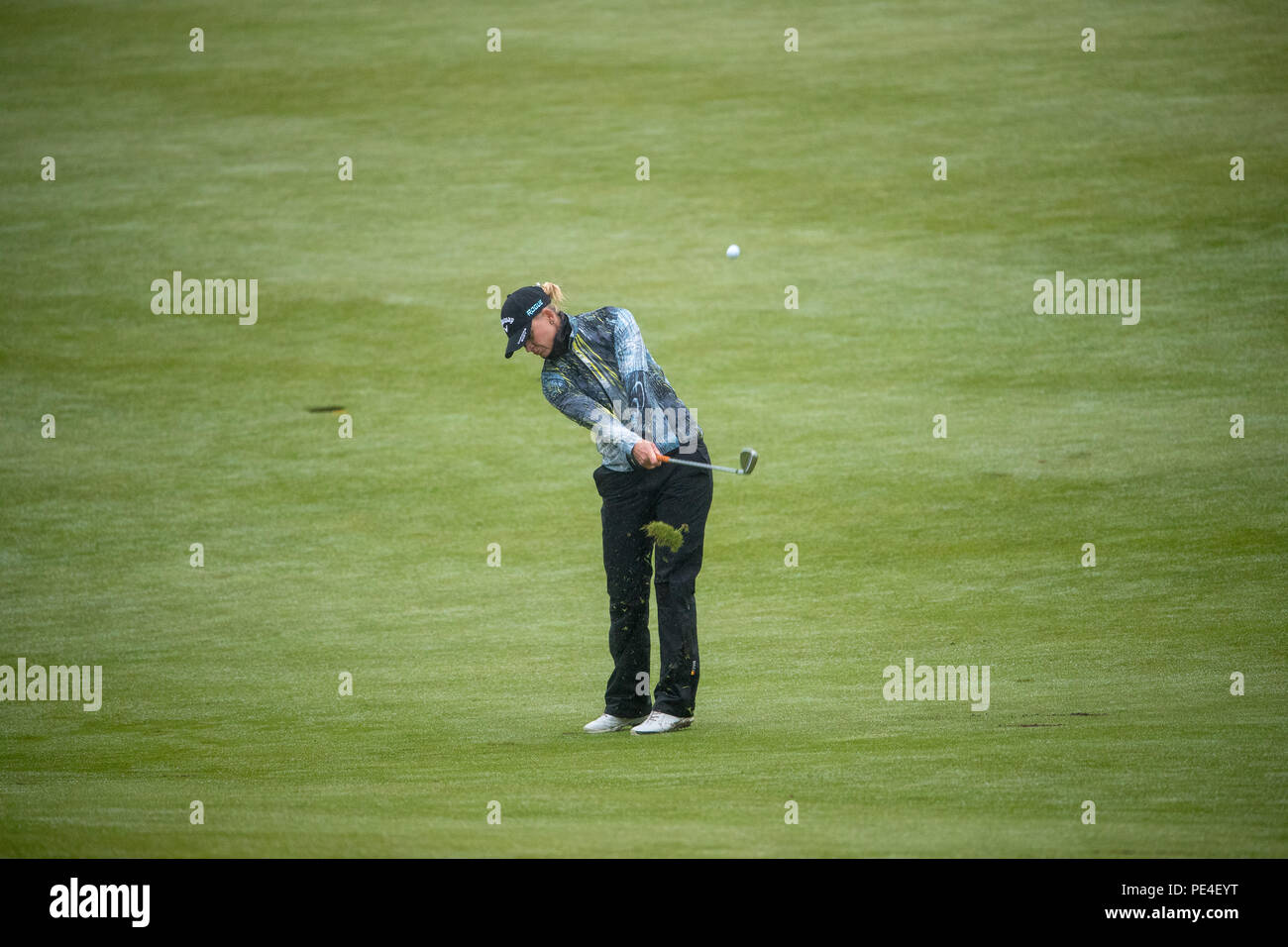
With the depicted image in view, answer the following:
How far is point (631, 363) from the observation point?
8531 mm

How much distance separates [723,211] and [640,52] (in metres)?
7.58

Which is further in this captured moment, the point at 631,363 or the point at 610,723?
the point at 610,723

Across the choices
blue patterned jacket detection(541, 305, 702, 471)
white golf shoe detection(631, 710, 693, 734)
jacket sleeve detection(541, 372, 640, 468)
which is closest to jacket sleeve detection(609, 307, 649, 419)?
blue patterned jacket detection(541, 305, 702, 471)


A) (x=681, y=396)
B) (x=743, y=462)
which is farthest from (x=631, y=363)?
(x=681, y=396)

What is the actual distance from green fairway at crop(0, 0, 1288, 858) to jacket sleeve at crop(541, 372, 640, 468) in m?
1.65

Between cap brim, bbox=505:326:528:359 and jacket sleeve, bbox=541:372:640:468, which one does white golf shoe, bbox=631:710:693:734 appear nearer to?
jacket sleeve, bbox=541:372:640:468

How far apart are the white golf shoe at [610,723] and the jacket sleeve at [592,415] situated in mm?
1530

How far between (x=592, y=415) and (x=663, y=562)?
0.91m

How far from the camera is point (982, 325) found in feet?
67.9

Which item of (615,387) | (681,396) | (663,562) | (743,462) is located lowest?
(663,562)

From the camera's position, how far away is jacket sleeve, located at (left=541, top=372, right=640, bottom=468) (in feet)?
27.5

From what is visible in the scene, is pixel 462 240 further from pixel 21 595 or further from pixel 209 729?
pixel 209 729

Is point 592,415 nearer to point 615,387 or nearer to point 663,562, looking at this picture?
point 615,387

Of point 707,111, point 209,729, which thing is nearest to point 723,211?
point 707,111
